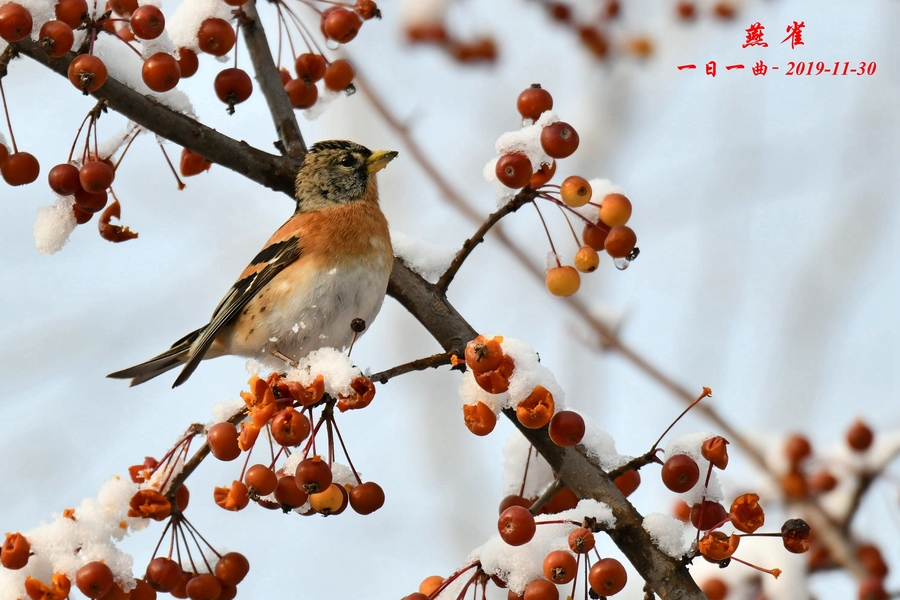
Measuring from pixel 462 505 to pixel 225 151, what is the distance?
211 inches

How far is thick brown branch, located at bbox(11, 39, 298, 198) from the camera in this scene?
2.90 m

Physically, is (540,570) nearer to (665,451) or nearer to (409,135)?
(665,451)

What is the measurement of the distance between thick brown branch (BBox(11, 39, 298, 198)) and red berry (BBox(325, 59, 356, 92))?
1.37 ft

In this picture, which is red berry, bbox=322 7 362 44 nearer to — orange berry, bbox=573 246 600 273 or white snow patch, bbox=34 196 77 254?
white snow patch, bbox=34 196 77 254

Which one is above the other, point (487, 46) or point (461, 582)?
point (487, 46)

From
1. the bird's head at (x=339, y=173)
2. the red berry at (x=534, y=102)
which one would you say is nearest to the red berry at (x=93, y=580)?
the red berry at (x=534, y=102)

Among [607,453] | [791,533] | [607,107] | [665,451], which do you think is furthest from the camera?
[607,107]

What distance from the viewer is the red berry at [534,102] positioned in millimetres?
2744

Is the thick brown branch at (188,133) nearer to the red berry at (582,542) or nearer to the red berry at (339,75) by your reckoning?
the red berry at (339,75)

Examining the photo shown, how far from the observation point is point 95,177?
2.81m

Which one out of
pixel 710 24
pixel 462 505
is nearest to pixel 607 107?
pixel 710 24

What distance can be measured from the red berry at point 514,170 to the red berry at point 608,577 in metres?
1.09

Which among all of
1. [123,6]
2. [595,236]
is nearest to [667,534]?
[595,236]

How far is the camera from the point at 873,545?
388 centimetres
